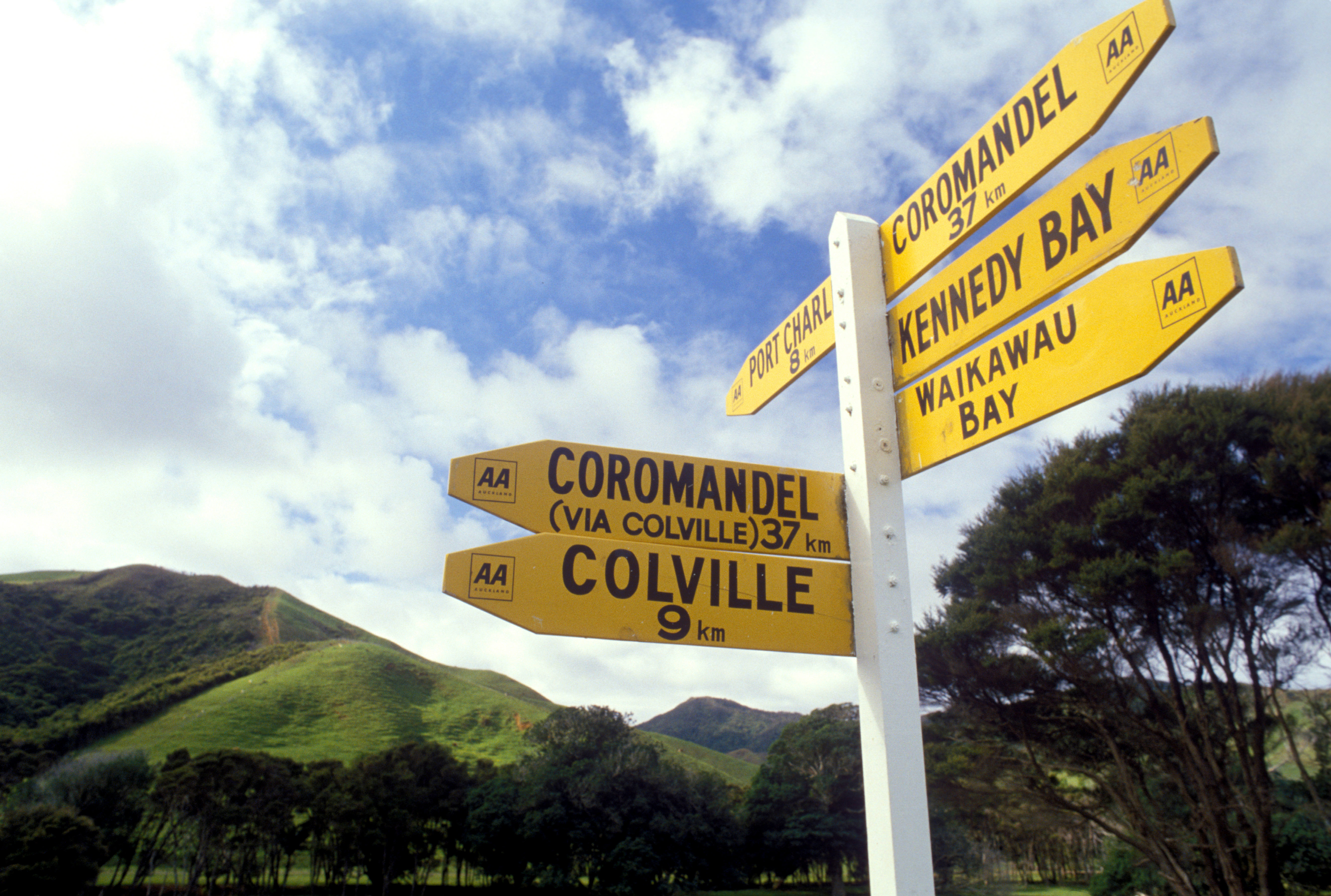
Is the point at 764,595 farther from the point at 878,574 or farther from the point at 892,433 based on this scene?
the point at 892,433

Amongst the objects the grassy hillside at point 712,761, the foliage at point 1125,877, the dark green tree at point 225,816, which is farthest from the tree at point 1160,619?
the grassy hillside at point 712,761

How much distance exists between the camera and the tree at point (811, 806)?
30125 millimetres

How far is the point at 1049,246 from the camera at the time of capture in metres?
2.00

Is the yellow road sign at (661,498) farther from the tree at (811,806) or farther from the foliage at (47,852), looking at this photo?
the tree at (811,806)

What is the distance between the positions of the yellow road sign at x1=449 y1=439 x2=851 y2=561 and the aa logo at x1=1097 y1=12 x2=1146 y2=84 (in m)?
1.28

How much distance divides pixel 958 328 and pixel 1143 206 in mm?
529

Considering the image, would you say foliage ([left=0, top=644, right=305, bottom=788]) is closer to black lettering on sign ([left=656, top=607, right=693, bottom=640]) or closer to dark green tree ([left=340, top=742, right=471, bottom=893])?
A: dark green tree ([left=340, top=742, right=471, bottom=893])

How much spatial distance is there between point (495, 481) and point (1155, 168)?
6.23 feet

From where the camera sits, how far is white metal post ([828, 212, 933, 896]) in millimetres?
1856

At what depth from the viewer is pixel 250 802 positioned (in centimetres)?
2570

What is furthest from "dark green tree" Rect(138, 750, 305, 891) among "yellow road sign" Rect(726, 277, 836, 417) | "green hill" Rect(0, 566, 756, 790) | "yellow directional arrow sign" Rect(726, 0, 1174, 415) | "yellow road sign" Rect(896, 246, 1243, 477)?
"yellow road sign" Rect(896, 246, 1243, 477)

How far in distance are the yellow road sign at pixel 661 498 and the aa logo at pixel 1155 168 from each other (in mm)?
1096

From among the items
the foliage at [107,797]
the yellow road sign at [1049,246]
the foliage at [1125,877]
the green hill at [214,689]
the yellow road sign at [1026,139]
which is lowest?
the foliage at [1125,877]

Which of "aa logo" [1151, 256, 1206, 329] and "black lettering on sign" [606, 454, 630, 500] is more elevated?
"aa logo" [1151, 256, 1206, 329]
